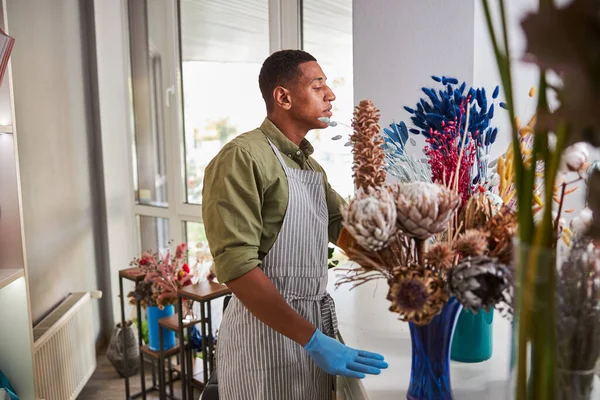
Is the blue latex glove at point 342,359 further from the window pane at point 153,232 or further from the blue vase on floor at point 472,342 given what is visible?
the window pane at point 153,232

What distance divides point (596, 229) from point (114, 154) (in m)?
3.59

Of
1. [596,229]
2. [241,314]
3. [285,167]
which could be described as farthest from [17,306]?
[596,229]

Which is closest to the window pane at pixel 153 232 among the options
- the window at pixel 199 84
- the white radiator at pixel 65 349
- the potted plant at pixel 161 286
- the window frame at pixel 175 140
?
the window at pixel 199 84

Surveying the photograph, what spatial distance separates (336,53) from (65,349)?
2103mm

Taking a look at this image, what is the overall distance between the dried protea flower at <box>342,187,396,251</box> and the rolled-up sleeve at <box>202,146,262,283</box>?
0.53 metres

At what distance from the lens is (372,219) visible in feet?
2.18

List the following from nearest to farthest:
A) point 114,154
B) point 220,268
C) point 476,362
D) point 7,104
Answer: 1. point 476,362
2. point 220,268
3. point 7,104
4. point 114,154

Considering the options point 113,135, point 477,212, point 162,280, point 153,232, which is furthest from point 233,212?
point 153,232

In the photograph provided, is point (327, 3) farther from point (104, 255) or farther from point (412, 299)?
point (412, 299)

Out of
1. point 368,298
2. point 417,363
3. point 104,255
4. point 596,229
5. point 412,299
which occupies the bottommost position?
point 104,255

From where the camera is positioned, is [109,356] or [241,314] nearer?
[241,314]

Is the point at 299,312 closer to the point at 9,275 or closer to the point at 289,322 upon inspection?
the point at 289,322

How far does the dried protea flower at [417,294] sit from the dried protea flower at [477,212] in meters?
0.18

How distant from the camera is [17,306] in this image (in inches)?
78.5
